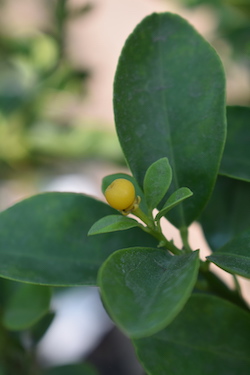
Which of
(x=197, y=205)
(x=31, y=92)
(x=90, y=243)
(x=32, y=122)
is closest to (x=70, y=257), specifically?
(x=90, y=243)

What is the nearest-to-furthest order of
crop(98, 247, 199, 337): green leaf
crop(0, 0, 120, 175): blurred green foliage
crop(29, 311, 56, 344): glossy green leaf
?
crop(98, 247, 199, 337): green leaf, crop(29, 311, 56, 344): glossy green leaf, crop(0, 0, 120, 175): blurred green foliage

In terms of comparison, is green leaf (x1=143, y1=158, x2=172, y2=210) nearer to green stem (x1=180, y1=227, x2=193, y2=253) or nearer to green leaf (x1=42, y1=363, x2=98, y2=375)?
green stem (x1=180, y1=227, x2=193, y2=253)

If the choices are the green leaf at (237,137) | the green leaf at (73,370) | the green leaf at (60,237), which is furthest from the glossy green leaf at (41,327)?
the green leaf at (237,137)

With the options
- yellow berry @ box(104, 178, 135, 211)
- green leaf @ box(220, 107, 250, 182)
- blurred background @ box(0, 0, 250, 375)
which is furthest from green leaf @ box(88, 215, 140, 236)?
blurred background @ box(0, 0, 250, 375)

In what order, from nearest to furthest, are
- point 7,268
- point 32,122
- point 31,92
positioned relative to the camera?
point 7,268, point 31,92, point 32,122

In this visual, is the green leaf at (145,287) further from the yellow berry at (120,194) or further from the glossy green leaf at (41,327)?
the glossy green leaf at (41,327)

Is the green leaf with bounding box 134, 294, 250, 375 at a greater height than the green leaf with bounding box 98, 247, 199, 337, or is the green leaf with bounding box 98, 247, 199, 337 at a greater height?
the green leaf with bounding box 98, 247, 199, 337

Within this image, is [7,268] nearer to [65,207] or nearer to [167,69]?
[65,207]
